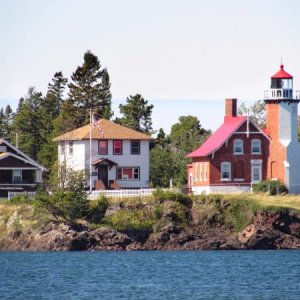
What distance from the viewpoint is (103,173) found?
4131 inches

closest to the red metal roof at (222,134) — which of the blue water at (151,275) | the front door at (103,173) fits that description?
the front door at (103,173)

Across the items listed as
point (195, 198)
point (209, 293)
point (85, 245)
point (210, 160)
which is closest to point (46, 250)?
point (85, 245)

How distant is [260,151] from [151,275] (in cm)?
3168

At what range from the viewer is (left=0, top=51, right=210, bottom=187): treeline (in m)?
126

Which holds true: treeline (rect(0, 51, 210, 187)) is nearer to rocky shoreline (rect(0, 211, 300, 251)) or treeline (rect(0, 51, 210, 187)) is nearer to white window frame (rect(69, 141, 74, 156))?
white window frame (rect(69, 141, 74, 156))

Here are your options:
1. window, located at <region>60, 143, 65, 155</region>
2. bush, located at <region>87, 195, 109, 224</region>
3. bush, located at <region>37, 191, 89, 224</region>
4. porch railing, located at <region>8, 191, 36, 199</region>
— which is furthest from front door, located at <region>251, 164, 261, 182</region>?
window, located at <region>60, 143, 65, 155</region>

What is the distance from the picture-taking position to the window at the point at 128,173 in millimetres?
105994

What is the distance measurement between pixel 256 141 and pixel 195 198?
11513mm

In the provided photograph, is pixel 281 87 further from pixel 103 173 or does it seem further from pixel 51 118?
pixel 51 118

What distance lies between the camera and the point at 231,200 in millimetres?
89125

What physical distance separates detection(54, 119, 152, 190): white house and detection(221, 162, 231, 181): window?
9.22 meters

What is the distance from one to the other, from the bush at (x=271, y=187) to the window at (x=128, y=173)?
486 inches

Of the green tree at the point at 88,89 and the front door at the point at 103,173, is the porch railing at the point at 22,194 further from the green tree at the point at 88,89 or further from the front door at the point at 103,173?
the green tree at the point at 88,89

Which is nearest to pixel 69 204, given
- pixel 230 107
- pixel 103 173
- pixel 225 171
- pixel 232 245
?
pixel 232 245
